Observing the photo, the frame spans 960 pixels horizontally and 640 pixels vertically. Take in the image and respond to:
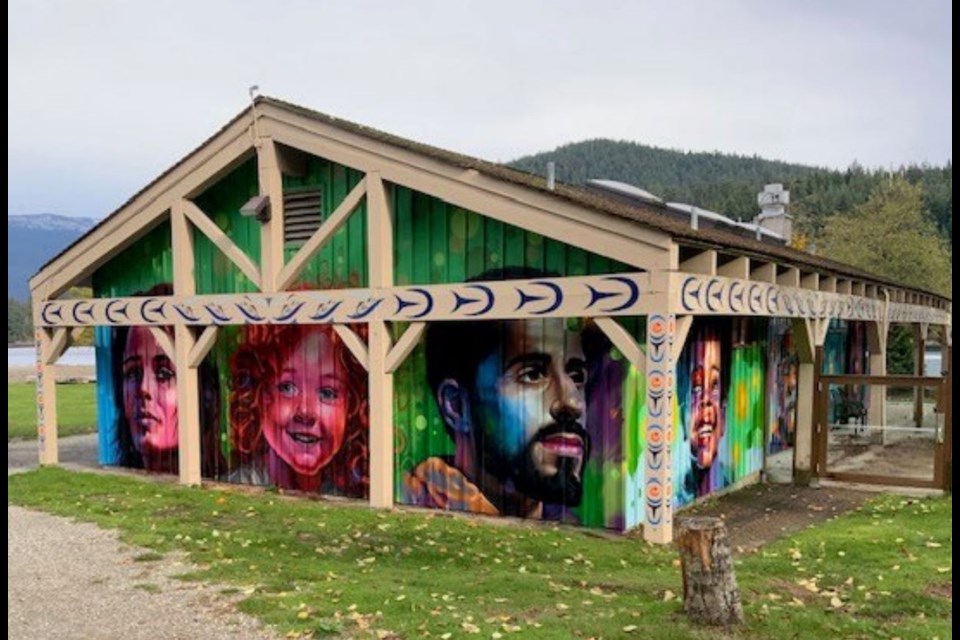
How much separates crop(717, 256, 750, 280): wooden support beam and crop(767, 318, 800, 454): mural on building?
491cm

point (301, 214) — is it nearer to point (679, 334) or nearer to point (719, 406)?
point (679, 334)

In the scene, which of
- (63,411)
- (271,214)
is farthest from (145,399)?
(63,411)

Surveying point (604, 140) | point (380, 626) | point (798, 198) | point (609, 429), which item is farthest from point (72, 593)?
point (604, 140)

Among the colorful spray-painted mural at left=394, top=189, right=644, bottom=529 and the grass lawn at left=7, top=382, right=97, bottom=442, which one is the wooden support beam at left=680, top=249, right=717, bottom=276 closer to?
the colorful spray-painted mural at left=394, top=189, right=644, bottom=529

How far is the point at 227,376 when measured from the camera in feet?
42.6

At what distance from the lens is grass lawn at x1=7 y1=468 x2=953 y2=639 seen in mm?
5910

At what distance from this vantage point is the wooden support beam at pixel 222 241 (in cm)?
1186

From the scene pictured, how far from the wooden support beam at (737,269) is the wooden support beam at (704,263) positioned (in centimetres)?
76

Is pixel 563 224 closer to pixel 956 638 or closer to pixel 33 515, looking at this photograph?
pixel 956 638

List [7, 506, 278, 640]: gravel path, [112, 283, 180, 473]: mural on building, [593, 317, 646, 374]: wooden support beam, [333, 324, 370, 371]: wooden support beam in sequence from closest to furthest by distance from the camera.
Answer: [7, 506, 278, 640]: gravel path, [593, 317, 646, 374]: wooden support beam, [333, 324, 370, 371]: wooden support beam, [112, 283, 180, 473]: mural on building

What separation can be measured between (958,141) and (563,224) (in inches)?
202

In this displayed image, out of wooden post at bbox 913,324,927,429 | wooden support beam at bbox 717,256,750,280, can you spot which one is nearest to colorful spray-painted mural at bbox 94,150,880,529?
wooden support beam at bbox 717,256,750,280

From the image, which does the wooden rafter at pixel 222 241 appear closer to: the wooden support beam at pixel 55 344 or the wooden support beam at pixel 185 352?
the wooden support beam at pixel 185 352

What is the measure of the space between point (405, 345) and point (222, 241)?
12.6ft
